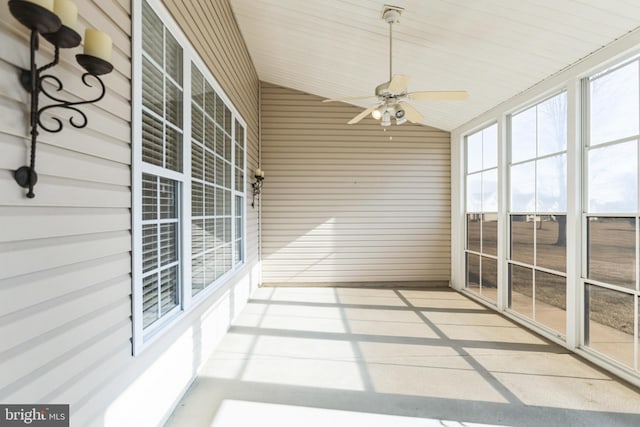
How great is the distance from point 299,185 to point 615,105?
Answer: 14.5 ft

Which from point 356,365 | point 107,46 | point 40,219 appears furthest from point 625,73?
point 40,219

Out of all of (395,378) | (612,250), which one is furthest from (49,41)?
(612,250)

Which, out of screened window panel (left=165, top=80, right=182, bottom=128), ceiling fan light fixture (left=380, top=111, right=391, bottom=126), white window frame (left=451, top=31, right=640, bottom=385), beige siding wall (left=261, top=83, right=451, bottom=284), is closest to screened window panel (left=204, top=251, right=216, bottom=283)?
screened window panel (left=165, top=80, right=182, bottom=128)

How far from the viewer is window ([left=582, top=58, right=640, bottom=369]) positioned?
8.87ft

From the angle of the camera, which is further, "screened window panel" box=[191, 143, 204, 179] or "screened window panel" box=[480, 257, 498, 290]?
"screened window panel" box=[480, 257, 498, 290]

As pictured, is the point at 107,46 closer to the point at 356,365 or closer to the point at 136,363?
the point at 136,363

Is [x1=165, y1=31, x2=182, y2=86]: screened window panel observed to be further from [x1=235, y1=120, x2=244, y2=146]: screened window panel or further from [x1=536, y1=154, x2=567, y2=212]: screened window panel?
[x1=536, y1=154, x2=567, y2=212]: screened window panel

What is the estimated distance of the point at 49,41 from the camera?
42.2 inches

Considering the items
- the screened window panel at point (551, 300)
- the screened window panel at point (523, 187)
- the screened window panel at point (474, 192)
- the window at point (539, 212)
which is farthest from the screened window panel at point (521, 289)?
the screened window panel at point (474, 192)

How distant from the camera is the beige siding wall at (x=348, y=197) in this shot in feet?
19.6

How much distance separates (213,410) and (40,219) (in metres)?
1.82

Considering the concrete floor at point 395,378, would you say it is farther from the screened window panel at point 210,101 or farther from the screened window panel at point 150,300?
the screened window panel at point 210,101

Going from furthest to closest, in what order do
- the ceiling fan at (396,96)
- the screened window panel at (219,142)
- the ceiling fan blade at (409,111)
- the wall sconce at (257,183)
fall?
the wall sconce at (257,183)
the screened window panel at (219,142)
the ceiling fan blade at (409,111)
the ceiling fan at (396,96)
